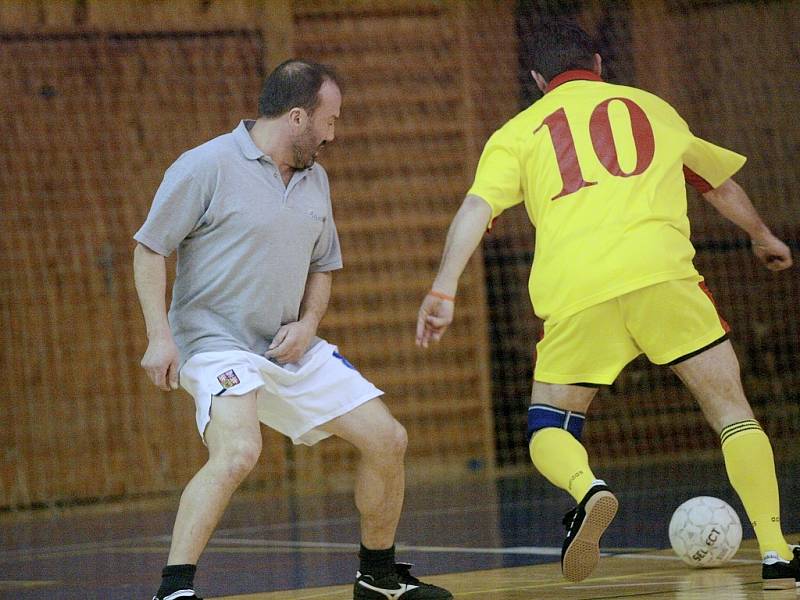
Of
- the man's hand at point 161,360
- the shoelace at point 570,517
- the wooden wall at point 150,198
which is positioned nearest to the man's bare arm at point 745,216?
the shoelace at point 570,517

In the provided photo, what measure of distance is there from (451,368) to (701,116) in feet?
9.52

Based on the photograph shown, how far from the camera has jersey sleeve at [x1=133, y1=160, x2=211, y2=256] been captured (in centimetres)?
430

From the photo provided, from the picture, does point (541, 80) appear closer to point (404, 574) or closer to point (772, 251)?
point (772, 251)

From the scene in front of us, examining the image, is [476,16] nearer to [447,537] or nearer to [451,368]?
[451,368]

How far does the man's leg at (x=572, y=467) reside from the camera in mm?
4176

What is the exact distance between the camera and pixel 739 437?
4449 millimetres

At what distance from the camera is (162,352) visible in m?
4.16

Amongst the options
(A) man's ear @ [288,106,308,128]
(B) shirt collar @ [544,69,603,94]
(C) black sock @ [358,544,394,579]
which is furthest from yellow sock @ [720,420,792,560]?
(A) man's ear @ [288,106,308,128]

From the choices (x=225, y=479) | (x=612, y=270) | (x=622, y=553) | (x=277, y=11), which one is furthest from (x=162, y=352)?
(x=277, y=11)

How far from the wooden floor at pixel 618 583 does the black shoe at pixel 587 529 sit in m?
0.23

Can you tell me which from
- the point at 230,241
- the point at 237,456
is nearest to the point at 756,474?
the point at 237,456

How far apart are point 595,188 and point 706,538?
130cm

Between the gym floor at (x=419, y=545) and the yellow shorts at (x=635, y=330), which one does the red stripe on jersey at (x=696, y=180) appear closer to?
the yellow shorts at (x=635, y=330)

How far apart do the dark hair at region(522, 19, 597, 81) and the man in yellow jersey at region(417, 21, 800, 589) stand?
152 mm
